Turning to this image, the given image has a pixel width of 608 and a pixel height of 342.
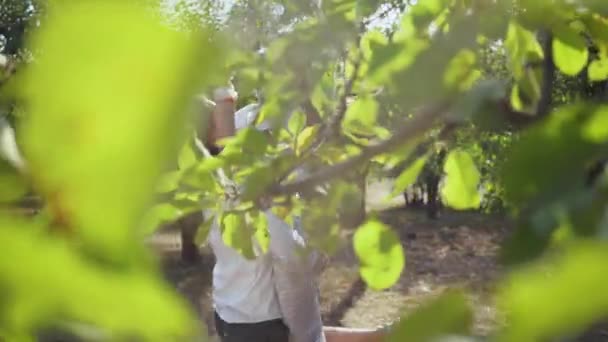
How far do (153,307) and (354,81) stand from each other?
35 centimetres

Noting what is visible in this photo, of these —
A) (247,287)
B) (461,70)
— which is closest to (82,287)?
(461,70)

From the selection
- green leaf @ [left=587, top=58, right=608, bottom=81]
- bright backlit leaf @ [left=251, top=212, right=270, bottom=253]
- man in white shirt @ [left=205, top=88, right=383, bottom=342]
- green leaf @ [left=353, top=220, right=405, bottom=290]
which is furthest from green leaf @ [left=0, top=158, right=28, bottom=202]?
man in white shirt @ [left=205, top=88, right=383, bottom=342]

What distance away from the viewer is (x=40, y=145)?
119 mm

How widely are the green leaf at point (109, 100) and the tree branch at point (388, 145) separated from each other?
0.58 feet

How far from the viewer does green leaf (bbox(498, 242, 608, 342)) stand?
13 centimetres

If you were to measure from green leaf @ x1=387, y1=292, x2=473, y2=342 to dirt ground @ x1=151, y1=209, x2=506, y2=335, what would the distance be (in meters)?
3.35

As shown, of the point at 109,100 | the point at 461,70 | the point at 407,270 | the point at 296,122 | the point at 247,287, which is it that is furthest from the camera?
the point at 407,270

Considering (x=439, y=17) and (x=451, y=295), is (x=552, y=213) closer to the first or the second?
(x=451, y=295)

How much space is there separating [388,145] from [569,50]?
0.19 metres

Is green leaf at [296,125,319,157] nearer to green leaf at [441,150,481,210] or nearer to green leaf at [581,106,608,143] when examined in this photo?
green leaf at [441,150,481,210]

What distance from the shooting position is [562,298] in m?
0.13

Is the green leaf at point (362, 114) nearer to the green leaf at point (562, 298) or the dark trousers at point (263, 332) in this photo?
the green leaf at point (562, 298)

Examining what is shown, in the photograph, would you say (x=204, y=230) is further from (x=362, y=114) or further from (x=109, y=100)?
(x=109, y=100)

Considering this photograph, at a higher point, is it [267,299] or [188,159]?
[188,159]
